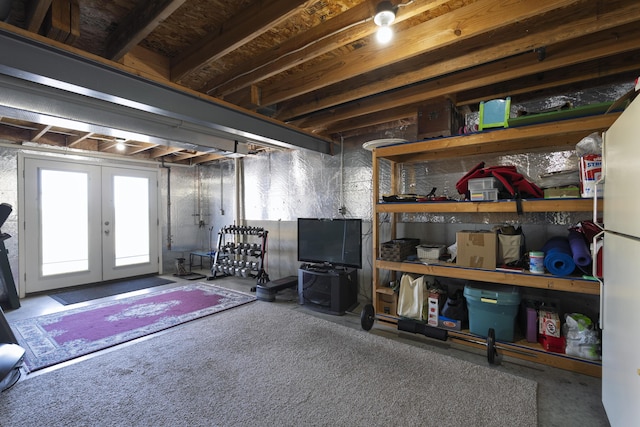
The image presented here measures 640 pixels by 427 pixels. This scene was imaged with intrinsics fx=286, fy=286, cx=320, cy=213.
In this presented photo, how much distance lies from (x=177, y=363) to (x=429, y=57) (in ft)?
10.7

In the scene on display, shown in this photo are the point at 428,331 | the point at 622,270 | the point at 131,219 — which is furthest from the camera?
the point at 131,219

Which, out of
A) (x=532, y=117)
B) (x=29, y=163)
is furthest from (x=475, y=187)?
(x=29, y=163)

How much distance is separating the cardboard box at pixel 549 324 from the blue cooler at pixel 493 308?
184 mm

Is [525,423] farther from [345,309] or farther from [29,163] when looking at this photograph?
[29,163]

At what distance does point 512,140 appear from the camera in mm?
2482

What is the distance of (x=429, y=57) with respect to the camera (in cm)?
237

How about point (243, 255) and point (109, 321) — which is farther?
point (243, 255)

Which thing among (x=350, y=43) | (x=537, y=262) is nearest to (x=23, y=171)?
(x=350, y=43)

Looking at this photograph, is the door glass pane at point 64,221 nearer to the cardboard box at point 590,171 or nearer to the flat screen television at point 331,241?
the flat screen television at point 331,241

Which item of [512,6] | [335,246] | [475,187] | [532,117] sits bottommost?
[335,246]

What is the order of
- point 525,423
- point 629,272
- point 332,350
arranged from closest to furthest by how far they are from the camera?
point 629,272
point 525,423
point 332,350

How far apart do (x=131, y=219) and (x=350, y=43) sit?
5116mm

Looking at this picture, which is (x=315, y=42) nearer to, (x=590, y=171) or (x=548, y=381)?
(x=590, y=171)

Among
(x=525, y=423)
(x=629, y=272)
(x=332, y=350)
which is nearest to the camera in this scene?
(x=629, y=272)
